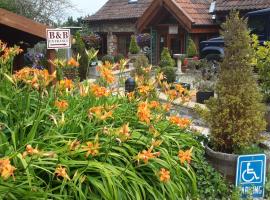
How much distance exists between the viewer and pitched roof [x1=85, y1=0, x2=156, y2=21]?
24844mm

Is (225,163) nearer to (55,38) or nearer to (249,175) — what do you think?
(249,175)

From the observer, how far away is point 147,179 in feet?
11.9

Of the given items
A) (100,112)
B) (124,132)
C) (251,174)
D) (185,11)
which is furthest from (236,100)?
(185,11)

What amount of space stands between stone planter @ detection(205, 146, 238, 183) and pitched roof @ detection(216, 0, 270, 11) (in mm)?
14526

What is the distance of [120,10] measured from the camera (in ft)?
85.7

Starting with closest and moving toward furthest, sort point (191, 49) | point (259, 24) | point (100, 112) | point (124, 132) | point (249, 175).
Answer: point (124, 132)
point (100, 112)
point (249, 175)
point (259, 24)
point (191, 49)

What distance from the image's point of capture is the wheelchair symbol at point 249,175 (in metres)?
4.30

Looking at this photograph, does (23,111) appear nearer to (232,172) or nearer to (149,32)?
(232,172)

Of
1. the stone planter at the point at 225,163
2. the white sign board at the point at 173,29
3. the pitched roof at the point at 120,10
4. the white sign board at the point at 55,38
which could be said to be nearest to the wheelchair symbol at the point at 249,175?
the stone planter at the point at 225,163

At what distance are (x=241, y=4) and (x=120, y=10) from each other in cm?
929

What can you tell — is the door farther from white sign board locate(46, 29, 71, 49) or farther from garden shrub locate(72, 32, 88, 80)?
white sign board locate(46, 29, 71, 49)

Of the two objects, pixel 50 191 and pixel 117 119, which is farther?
pixel 117 119

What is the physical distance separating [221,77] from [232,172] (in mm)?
973

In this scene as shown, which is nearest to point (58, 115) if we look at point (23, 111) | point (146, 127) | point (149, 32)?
point (23, 111)
